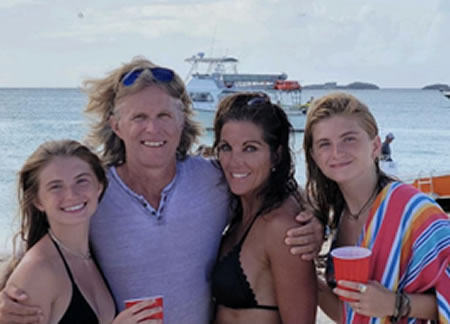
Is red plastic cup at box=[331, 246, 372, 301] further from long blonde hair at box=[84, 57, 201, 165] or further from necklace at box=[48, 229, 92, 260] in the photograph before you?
long blonde hair at box=[84, 57, 201, 165]

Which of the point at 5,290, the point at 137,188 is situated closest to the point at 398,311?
the point at 137,188

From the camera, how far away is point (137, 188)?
9.77ft

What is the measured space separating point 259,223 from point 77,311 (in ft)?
3.21

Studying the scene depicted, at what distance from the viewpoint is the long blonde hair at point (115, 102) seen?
2.95 m

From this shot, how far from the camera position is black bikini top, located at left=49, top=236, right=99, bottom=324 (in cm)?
228

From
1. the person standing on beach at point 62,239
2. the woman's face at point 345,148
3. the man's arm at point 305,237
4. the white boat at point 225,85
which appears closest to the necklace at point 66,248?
the person standing on beach at point 62,239

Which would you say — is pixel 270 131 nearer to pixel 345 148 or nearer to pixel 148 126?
pixel 345 148

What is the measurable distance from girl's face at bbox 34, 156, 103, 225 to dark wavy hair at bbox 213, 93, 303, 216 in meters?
0.82

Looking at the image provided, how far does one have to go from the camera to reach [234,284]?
2.70 metres

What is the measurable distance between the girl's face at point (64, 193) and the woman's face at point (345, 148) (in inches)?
45.2

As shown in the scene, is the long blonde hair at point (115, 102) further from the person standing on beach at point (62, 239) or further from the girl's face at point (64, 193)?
the girl's face at point (64, 193)

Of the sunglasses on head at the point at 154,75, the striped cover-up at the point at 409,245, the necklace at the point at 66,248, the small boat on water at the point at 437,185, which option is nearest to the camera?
the striped cover-up at the point at 409,245

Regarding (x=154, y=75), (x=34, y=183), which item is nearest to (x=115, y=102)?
(x=154, y=75)

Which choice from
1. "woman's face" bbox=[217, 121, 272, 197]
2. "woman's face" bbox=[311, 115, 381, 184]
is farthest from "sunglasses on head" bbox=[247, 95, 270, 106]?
"woman's face" bbox=[311, 115, 381, 184]
